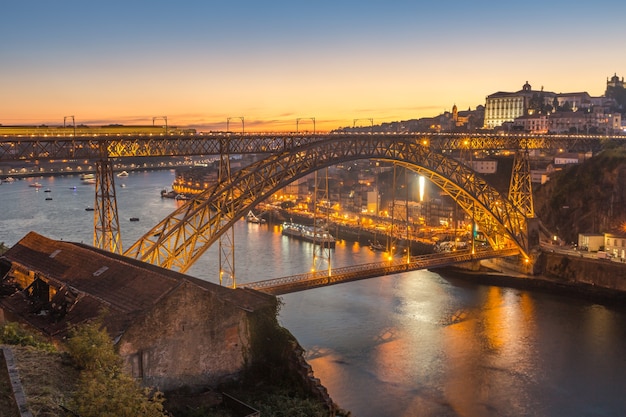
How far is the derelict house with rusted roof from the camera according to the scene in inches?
353

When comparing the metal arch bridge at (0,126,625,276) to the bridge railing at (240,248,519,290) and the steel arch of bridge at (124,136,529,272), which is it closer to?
the steel arch of bridge at (124,136,529,272)

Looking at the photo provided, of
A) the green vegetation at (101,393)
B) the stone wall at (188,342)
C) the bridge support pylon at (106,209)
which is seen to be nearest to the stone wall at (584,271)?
the stone wall at (188,342)

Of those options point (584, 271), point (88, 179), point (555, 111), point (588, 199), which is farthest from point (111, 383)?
point (88, 179)

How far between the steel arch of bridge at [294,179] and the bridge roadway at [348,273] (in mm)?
1420

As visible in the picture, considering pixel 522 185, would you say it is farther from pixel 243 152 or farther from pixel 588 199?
pixel 243 152

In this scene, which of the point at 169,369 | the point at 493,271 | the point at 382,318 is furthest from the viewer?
the point at 493,271

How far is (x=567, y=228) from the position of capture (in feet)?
90.1

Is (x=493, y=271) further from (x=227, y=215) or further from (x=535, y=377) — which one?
(x=227, y=215)

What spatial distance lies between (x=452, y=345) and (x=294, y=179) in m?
6.16

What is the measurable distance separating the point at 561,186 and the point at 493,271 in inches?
260

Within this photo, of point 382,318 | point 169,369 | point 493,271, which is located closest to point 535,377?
point 382,318

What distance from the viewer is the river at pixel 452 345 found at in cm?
1328

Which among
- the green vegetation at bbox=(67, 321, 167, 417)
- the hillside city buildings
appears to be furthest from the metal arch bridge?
the hillside city buildings

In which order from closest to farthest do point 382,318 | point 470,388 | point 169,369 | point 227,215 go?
point 169,369 < point 470,388 < point 227,215 < point 382,318
